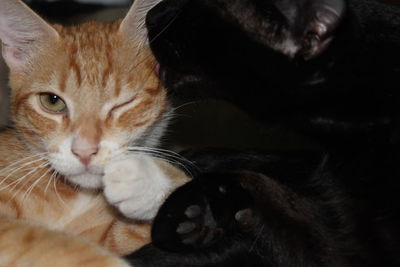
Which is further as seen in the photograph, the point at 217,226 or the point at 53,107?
the point at 53,107

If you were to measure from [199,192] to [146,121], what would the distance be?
1.00 feet

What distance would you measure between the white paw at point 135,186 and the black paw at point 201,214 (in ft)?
0.26

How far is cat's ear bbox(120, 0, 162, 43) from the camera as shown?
1573mm

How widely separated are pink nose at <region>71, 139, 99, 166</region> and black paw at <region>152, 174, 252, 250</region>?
8.7 inches

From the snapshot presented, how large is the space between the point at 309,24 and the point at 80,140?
620 mm

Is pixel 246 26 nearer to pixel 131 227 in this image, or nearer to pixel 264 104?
pixel 264 104

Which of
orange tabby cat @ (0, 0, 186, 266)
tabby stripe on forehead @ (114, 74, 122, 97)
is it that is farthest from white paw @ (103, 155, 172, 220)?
tabby stripe on forehead @ (114, 74, 122, 97)

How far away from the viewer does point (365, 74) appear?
1.41 m

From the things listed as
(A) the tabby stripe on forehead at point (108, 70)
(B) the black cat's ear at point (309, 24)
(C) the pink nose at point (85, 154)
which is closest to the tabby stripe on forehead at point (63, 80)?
(A) the tabby stripe on forehead at point (108, 70)

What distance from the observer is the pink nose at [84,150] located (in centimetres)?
137

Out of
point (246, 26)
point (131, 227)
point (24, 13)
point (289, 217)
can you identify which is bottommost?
point (131, 227)

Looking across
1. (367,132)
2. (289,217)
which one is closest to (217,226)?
(289,217)

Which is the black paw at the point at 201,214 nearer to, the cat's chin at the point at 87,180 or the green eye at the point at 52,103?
the cat's chin at the point at 87,180

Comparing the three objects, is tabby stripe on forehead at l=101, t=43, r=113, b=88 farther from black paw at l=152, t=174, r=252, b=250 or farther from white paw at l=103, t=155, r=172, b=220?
black paw at l=152, t=174, r=252, b=250
